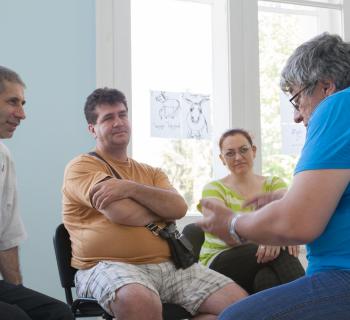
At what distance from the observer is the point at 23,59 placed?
9.87 feet

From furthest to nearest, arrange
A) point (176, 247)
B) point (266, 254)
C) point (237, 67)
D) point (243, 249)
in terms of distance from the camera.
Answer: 1. point (237, 67)
2. point (243, 249)
3. point (266, 254)
4. point (176, 247)

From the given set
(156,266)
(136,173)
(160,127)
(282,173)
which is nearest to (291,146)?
(282,173)

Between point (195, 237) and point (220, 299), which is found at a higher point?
point (195, 237)

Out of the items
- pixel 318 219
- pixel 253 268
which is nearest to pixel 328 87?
pixel 318 219

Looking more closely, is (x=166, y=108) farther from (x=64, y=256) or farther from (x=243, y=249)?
(x=64, y=256)

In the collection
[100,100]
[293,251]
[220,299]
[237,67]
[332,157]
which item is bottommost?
[220,299]

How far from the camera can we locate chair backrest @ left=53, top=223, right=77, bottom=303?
2.32m

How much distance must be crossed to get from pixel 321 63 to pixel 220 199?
150 centimetres

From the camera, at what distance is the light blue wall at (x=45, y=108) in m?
2.97

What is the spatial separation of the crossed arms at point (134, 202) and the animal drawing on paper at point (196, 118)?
3.94ft

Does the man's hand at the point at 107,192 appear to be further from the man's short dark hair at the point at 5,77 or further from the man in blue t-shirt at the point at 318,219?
the man in blue t-shirt at the point at 318,219

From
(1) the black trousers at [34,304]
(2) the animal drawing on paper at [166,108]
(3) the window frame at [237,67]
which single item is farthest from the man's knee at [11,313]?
(3) the window frame at [237,67]

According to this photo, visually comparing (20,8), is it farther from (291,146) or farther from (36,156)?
(291,146)

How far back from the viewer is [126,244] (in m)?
2.25
